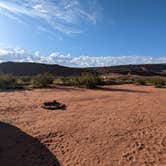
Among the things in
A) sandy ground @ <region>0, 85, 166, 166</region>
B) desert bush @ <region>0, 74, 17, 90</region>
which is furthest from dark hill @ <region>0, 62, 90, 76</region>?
sandy ground @ <region>0, 85, 166, 166</region>

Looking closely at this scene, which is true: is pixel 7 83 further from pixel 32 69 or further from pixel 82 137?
pixel 32 69

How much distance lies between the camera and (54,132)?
9.88 metres

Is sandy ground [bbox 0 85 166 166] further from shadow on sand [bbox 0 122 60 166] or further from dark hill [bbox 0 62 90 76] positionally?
dark hill [bbox 0 62 90 76]

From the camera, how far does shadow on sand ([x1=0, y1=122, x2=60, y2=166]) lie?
7.25 m

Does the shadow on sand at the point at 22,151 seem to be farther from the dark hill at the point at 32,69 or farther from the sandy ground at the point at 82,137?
the dark hill at the point at 32,69

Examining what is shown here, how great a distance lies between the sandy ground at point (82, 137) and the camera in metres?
7.52

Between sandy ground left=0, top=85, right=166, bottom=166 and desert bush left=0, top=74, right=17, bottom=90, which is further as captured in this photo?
desert bush left=0, top=74, right=17, bottom=90

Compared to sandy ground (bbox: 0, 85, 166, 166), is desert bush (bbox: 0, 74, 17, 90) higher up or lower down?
higher up

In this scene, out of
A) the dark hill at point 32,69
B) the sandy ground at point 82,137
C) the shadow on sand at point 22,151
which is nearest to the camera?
the shadow on sand at point 22,151

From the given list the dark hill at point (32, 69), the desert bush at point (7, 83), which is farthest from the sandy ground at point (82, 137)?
the dark hill at point (32, 69)

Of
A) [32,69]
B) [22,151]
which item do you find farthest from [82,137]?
[32,69]

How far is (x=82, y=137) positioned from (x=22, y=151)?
95.3 inches

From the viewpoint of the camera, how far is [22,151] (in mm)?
7996

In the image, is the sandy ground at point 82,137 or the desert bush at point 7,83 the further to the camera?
the desert bush at point 7,83
